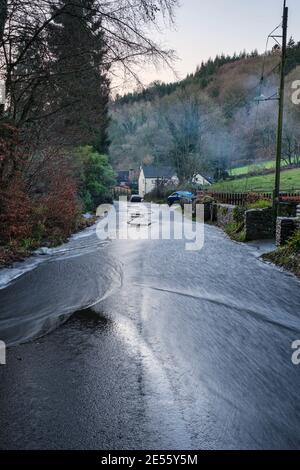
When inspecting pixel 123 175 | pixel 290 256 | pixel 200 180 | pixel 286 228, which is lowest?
pixel 290 256

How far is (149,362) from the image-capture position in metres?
5.09

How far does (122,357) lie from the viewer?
207 inches

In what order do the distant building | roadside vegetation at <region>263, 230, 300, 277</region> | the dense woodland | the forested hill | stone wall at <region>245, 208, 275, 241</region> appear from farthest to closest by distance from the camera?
the distant building → the forested hill → stone wall at <region>245, 208, 275, 241</region> → roadside vegetation at <region>263, 230, 300, 277</region> → the dense woodland

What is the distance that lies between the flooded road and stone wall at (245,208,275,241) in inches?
237

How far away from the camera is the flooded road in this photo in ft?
11.9

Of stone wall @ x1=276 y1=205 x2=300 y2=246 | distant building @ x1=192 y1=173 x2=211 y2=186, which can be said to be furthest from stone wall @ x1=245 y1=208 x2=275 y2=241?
distant building @ x1=192 y1=173 x2=211 y2=186

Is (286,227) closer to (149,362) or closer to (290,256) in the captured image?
(290,256)

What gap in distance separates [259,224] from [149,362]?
40.7ft

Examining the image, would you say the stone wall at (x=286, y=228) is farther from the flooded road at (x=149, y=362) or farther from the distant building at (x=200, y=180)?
the distant building at (x=200, y=180)

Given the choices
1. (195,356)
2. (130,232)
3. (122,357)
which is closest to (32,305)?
(122,357)

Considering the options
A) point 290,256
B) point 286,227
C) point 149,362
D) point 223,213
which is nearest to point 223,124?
point 223,213

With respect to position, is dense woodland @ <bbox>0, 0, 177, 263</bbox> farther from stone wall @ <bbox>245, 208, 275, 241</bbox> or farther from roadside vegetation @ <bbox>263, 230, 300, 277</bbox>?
stone wall @ <bbox>245, 208, 275, 241</bbox>

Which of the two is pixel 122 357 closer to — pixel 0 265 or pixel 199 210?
pixel 0 265

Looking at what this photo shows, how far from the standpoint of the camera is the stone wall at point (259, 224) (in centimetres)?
1609
